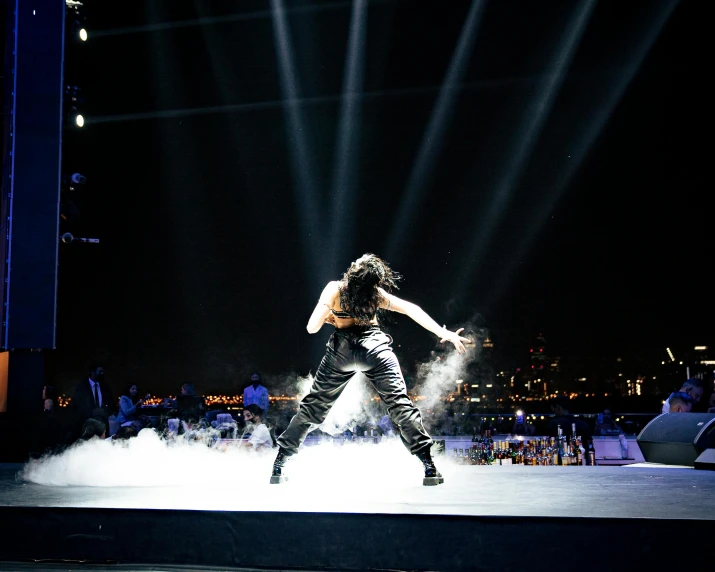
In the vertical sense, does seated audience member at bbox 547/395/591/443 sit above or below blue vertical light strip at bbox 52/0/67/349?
below

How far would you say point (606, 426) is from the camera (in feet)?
29.9

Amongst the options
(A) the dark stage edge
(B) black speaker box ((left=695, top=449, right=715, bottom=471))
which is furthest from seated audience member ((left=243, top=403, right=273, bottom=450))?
(B) black speaker box ((left=695, top=449, right=715, bottom=471))

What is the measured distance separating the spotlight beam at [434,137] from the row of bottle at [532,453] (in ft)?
21.6

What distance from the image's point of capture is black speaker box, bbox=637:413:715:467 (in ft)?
15.6

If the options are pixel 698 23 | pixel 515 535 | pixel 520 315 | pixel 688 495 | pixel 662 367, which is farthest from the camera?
pixel 662 367

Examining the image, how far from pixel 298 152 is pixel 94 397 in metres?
6.09

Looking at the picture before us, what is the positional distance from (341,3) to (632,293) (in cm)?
846

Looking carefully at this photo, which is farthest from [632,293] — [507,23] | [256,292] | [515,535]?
[515,535]

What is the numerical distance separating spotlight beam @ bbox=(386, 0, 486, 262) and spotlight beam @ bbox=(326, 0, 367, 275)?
0.99 metres

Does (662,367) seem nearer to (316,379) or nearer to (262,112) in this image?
(262,112)

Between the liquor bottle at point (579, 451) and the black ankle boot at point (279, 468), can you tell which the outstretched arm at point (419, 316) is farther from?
the liquor bottle at point (579, 451)

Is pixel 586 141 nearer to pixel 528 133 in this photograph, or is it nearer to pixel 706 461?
pixel 528 133

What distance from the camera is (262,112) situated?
1208 centimetres

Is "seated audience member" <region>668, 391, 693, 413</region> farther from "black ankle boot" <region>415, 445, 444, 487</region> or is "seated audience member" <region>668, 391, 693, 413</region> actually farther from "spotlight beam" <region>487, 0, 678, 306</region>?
"spotlight beam" <region>487, 0, 678, 306</region>
